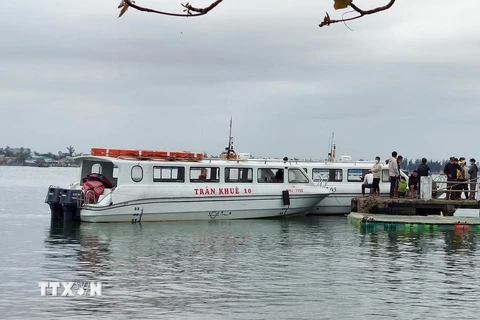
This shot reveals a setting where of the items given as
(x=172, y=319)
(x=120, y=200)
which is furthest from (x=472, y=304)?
(x=120, y=200)

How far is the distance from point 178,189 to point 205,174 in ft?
5.35

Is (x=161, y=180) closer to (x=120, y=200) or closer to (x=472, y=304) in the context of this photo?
(x=120, y=200)

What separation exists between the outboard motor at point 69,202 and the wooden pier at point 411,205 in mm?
11852

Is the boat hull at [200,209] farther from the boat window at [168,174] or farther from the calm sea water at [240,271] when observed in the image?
the boat window at [168,174]

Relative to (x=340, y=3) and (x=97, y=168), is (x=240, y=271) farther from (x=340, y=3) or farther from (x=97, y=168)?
(x=340, y=3)

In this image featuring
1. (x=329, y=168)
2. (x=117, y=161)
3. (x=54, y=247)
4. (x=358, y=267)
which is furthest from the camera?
(x=329, y=168)

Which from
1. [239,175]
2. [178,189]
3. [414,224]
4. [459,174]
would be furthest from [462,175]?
[178,189]

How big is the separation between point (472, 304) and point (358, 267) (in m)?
5.22

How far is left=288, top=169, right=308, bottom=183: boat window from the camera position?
34.7 m

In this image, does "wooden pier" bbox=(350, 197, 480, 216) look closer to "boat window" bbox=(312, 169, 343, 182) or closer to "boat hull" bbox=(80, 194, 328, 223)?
"boat hull" bbox=(80, 194, 328, 223)

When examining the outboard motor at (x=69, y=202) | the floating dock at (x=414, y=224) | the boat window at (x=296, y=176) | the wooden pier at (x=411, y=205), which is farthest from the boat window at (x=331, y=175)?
the outboard motor at (x=69, y=202)

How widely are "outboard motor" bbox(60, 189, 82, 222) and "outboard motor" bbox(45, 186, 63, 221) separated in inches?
8.9

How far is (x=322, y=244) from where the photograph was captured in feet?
86.8

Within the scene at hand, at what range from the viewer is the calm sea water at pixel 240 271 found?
15352mm
